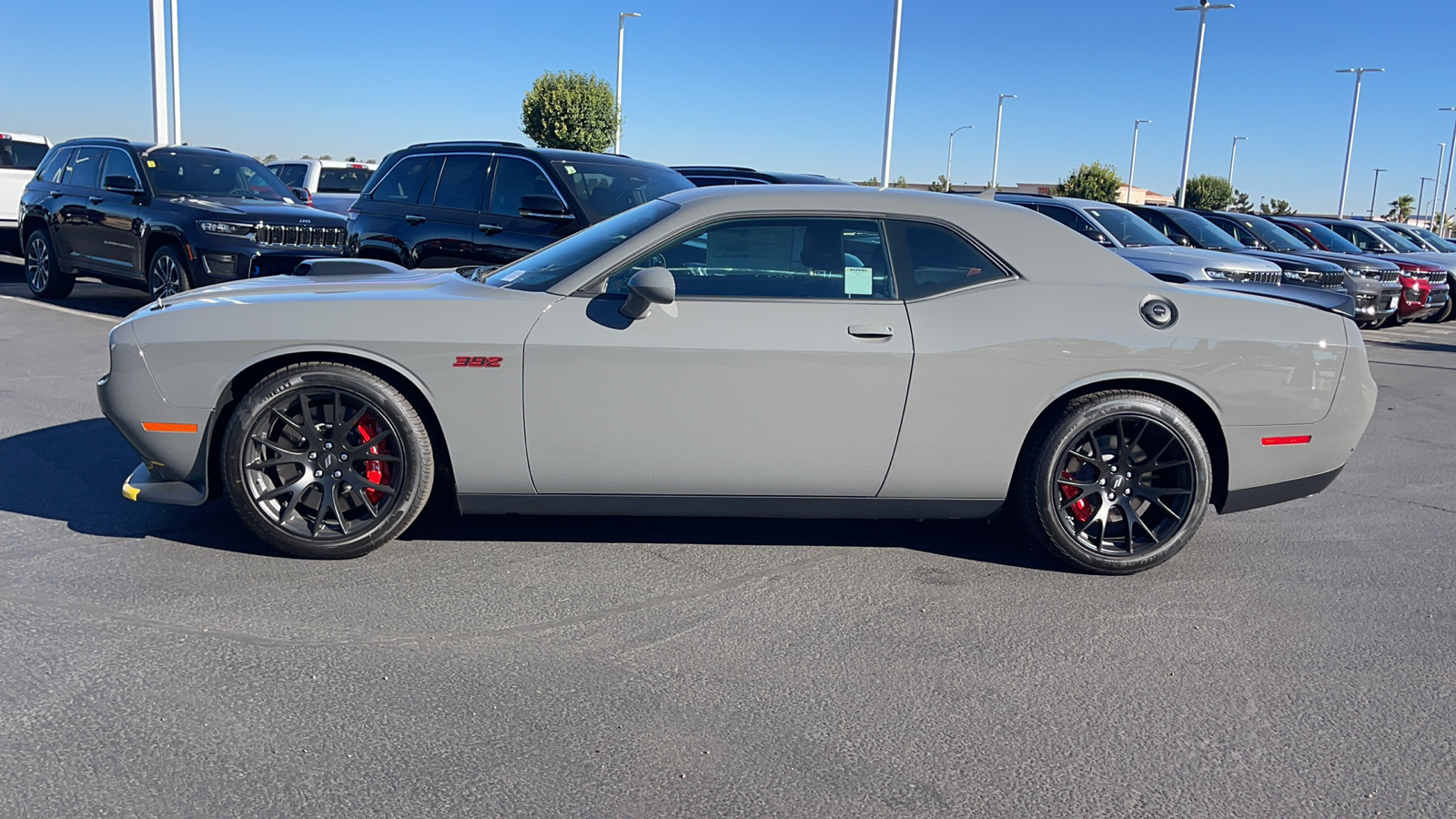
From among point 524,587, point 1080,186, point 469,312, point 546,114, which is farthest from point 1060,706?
point 1080,186

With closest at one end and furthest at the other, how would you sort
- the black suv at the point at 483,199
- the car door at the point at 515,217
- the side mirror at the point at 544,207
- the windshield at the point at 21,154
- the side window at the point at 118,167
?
1. the side mirror at the point at 544,207
2. the car door at the point at 515,217
3. the black suv at the point at 483,199
4. the side window at the point at 118,167
5. the windshield at the point at 21,154

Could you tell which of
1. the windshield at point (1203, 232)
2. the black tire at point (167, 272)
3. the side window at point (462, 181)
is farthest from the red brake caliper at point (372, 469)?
the windshield at point (1203, 232)

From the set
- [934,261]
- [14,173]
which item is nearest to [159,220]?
[14,173]

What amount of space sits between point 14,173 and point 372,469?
47.2 ft

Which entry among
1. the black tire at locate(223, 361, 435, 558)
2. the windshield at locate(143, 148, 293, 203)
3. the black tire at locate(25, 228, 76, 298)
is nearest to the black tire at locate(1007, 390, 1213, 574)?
the black tire at locate(223, 361, 435, 558)

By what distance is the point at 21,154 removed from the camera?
16.0 meters

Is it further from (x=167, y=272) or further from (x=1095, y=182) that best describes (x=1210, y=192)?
(x=167, y=272)

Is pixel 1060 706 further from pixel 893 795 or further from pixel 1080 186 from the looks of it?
pixel 1080 186

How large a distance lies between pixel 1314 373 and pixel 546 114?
4003cm

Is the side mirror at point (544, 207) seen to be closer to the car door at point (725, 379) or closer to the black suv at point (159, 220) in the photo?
the black suv at point (159, 220)

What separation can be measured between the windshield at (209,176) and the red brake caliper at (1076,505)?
32.8 feet

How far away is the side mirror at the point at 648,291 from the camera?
4012 mm

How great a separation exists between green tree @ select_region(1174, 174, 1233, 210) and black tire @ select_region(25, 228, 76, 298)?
204 feet

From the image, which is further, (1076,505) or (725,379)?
(1076,505)
